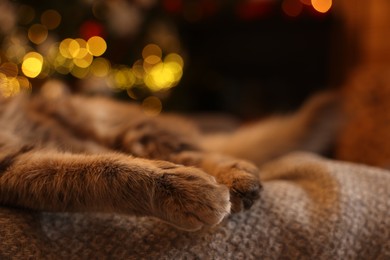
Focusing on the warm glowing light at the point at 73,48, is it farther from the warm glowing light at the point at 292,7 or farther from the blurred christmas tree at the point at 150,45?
the warm glowing light at the point at 292,7

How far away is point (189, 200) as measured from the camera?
2.56 ft

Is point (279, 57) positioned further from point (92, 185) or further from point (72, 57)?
point (92, 185)

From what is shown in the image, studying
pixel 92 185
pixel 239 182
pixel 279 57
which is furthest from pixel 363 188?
pixel 279 57

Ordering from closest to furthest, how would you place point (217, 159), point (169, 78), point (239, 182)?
point (239, 182)
point (217, 159)
point (169, 78)

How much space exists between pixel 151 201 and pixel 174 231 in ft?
0.22

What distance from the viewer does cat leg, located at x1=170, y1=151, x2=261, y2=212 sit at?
0.87m

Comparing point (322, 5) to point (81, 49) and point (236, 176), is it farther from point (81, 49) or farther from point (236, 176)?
point (236, 176)

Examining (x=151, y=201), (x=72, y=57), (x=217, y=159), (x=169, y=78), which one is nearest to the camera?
(x=151, y=201)

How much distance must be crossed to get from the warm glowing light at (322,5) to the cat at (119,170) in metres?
1.72

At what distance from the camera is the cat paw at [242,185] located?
868mm

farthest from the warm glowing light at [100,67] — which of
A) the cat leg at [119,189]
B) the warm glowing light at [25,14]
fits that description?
the cat leg at [119,189]

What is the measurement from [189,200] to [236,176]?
0.19 m

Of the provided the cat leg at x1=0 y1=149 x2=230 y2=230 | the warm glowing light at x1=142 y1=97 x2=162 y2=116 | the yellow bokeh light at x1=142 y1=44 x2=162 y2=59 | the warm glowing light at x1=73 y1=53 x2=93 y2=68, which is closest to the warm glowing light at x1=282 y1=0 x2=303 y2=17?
the yellow bokeh light at x1=142 y1=44 x2=162 y2=59

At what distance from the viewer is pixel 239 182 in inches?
35.8
